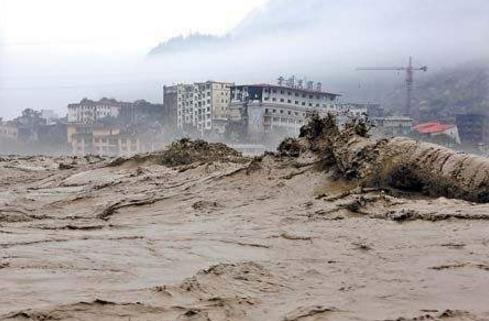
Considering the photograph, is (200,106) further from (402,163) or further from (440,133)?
(402,163)

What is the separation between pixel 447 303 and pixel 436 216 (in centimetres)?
253

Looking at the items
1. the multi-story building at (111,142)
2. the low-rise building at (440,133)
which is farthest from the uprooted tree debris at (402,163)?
the multi-story building at (111,142)

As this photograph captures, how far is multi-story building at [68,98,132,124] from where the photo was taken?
8262cm

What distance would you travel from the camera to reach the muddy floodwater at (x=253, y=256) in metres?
3.89

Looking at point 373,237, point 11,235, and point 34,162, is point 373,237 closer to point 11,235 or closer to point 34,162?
point 11,235

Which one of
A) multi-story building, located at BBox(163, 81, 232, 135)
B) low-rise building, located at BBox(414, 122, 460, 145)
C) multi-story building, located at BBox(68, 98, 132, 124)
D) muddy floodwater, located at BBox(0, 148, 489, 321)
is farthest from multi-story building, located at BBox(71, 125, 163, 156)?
muddy floodwater, located at BBox(0, 148, 489, 321)

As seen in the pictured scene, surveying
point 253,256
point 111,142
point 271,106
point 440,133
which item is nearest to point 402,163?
point 253,256

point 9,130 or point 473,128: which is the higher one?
point 473,128

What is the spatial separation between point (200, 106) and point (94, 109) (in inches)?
879

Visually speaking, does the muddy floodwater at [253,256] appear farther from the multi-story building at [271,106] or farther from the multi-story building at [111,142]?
the multi-story building at [111,142]

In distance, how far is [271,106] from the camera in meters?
56.6

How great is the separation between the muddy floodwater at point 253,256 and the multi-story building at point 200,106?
178 ft

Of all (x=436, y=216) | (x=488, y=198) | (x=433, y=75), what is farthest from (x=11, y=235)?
(x=433, y=75)

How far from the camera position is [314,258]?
528cm
